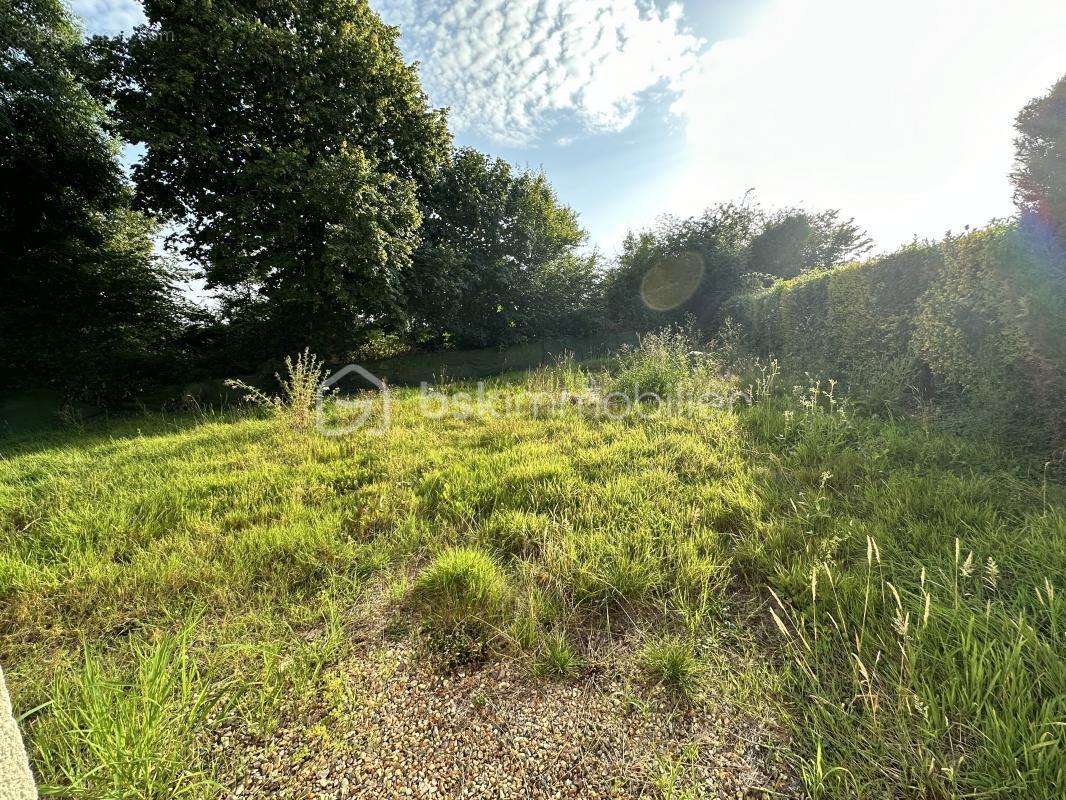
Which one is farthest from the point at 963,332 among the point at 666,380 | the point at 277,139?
the point at 277,139

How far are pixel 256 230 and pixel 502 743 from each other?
10.0m

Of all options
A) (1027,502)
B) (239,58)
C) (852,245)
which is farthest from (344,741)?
(852,245)

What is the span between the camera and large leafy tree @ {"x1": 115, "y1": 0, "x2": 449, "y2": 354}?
23.0 feet

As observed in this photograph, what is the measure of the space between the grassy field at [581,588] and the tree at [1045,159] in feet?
6.61

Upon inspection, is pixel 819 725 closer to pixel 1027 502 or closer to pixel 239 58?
pixel 1027 502

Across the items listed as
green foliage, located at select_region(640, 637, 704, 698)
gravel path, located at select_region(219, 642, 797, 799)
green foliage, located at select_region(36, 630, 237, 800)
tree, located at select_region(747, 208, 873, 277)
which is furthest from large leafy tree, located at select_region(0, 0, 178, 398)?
tree, located at select_region(747, 208, 873, 277)

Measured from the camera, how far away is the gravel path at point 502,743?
109 centimetres

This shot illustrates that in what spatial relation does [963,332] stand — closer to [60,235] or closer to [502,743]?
[502,743]

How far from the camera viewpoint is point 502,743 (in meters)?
1.21

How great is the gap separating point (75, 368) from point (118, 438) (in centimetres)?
564

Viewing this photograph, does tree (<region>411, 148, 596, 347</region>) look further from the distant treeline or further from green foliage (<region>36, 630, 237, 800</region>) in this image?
green foliage (<region>36, 630, 237, 800</region>)

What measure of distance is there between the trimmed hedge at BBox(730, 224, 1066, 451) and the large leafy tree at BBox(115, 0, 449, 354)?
29.3ft

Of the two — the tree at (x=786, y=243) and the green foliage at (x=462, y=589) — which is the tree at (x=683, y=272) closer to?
the tree at (x=786, y=243)

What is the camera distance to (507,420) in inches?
193
